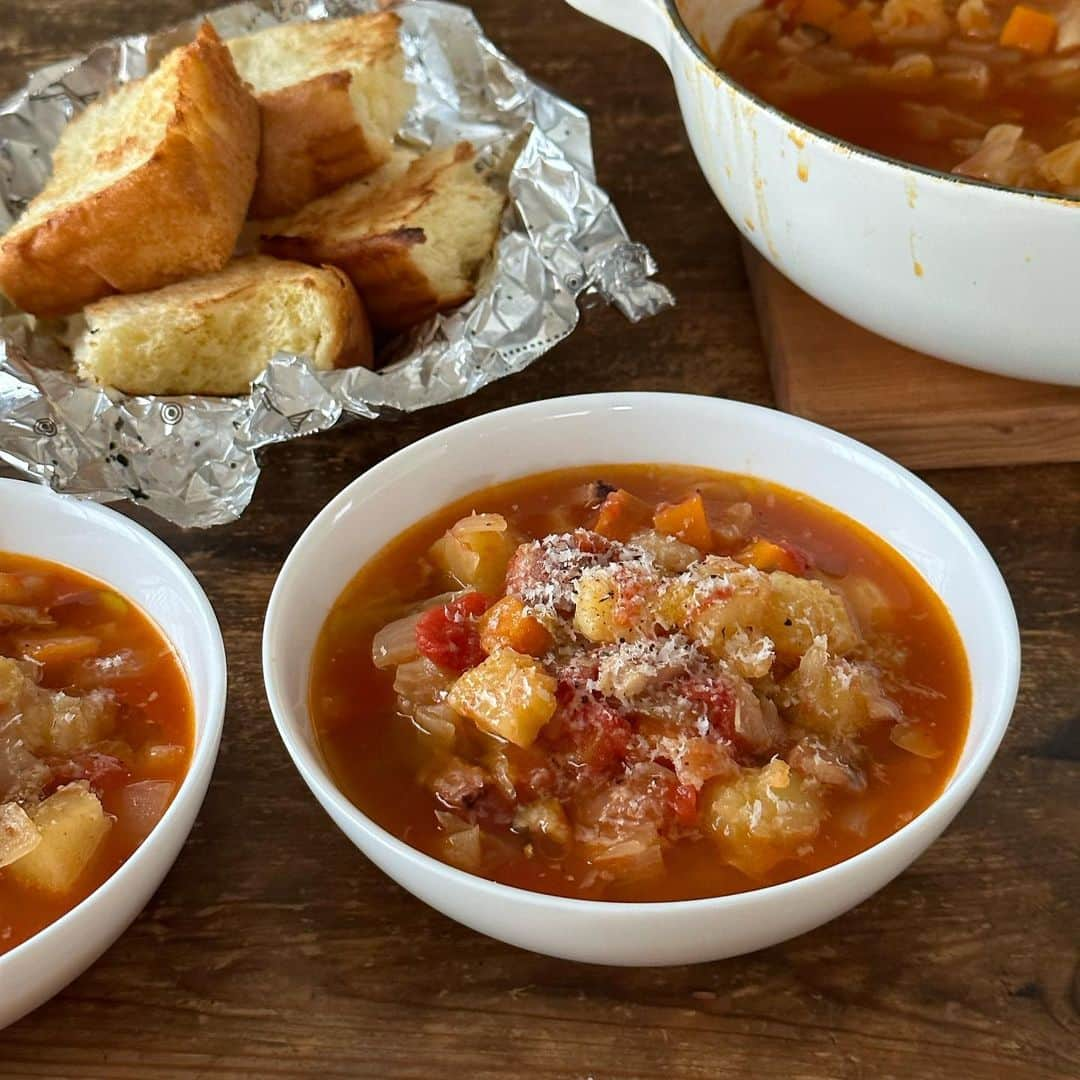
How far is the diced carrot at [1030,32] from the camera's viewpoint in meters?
2.66

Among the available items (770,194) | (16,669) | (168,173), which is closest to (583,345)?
(770,194)

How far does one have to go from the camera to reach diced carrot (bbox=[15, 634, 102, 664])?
1865 mm

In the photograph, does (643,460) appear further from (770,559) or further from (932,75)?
(932,75)

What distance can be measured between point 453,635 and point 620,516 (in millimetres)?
342

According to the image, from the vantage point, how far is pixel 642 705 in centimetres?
163

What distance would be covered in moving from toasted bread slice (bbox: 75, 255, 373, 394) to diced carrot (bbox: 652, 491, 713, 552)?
0.67 meters

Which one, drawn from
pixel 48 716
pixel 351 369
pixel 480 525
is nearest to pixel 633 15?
pixel 351 369

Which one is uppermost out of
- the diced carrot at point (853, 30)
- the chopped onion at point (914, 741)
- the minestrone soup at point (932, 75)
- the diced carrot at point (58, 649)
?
the diced carrot at point (853, 30)

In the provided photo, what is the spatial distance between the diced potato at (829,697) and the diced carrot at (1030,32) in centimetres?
157

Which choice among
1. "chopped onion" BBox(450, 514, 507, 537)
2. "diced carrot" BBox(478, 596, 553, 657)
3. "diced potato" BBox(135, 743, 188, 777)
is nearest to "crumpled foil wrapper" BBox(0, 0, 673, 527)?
"chopped onion" BBox(450, 514, 507, 537)

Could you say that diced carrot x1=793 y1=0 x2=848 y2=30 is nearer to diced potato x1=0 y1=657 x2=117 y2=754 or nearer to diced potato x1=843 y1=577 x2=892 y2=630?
diced potato x1=843 y1=577 x2=892 y2=630

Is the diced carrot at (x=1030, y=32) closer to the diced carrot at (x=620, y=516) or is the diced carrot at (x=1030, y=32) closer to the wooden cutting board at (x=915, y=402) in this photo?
the wooden cutting board at (x=915, y=402)

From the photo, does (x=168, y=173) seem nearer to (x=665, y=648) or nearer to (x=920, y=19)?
(x=665, y=648)

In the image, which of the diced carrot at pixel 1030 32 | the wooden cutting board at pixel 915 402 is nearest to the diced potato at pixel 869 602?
the wooden cutting board at pixel 915 402
